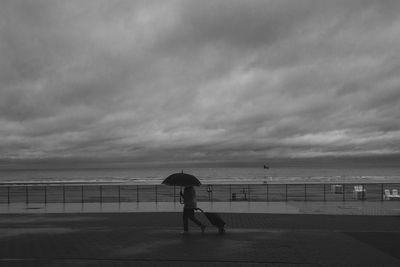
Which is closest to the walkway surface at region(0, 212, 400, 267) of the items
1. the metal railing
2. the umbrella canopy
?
the umbrella canopy

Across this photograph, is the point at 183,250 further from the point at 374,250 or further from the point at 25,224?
the point at 25,224

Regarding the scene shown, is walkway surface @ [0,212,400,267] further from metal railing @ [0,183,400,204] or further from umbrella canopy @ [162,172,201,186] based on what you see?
metal railing @ [0,183,400,204]

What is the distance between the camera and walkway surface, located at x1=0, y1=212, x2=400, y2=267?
9.84 metres

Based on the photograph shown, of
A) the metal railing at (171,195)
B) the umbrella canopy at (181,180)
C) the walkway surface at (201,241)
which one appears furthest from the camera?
the metal railing at (171,195)

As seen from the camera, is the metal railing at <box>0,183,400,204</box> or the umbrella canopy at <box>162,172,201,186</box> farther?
the metal railing at <box>0,183,400,204</box>

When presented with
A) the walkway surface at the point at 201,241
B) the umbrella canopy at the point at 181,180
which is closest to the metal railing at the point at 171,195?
the walkway surface at the point at 201,241

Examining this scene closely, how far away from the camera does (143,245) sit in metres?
11.7

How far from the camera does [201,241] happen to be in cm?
1245

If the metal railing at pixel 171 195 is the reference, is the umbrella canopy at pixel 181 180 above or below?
above

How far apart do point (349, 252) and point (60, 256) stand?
6.61 m

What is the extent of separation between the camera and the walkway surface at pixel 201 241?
32.3ft

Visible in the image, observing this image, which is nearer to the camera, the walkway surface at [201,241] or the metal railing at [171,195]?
the walkway surface at [201,241]

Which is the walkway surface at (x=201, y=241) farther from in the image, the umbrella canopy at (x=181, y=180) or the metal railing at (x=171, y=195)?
the metal railing at (x=171, y=195)

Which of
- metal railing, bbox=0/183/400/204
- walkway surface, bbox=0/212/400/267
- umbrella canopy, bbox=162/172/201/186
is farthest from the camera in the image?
metal railing, bbox=0/183/400/204
